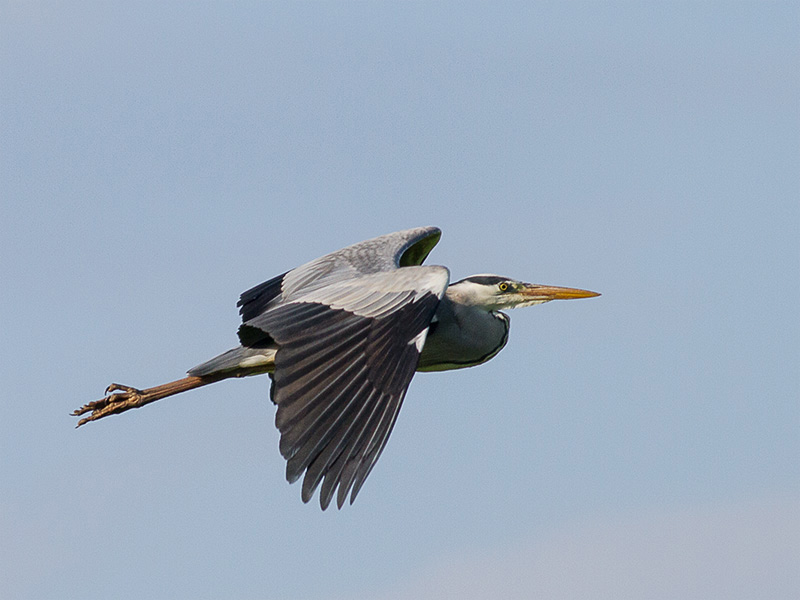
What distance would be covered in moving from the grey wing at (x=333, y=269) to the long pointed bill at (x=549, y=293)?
0.97 m

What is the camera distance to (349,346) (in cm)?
614

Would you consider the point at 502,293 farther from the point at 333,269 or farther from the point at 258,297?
the point at 258,297

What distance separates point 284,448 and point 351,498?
0.43m

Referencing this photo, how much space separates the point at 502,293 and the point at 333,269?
124 centimetres

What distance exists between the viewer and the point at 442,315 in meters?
7.92

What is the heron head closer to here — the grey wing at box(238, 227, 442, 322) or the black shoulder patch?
the grey wing at box(238, 227, 442, 322)

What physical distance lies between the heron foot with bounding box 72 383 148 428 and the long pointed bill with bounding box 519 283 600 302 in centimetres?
278

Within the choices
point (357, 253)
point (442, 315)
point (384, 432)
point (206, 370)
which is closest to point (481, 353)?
point (442, 315)

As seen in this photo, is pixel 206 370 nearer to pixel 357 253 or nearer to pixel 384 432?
pixel 357 253

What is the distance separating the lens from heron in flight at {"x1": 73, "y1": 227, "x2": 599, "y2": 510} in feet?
18.5

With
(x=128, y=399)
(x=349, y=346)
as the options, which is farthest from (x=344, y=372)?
(x=128, y=399)

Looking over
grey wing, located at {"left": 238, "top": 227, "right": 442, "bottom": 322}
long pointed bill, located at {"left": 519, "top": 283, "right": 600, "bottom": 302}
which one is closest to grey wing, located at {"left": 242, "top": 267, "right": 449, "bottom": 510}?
grey wing, located at {"left": 238, "top": 227, "right": 442, "bottom": 322}

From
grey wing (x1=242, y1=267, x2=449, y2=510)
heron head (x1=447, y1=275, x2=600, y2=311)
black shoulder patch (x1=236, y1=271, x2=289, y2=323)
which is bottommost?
grey wing (x1=242, y1=267, x2=449, y2=510)

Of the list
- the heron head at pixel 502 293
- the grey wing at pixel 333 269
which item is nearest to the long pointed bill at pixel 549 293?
the heron head at pixel 502 293
